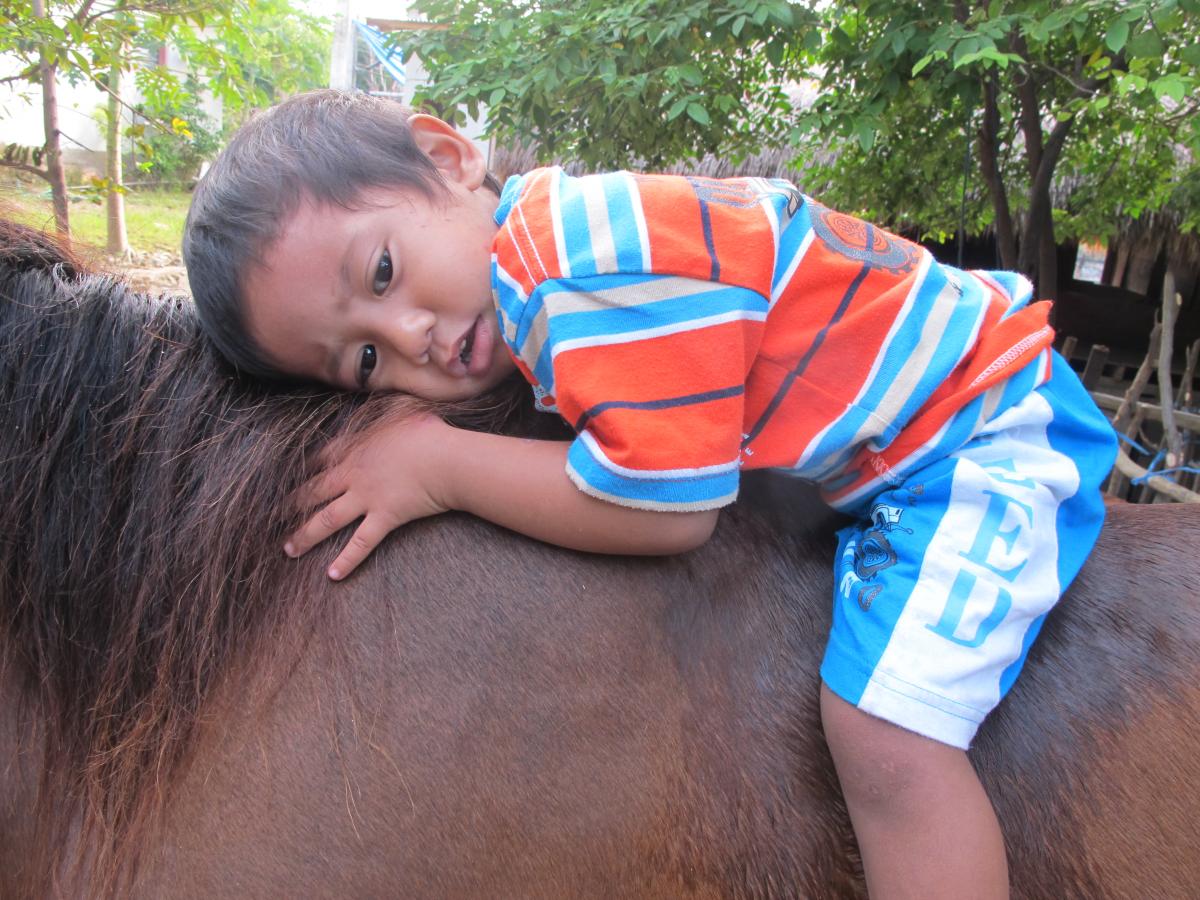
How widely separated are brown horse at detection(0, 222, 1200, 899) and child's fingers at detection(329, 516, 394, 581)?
0.03 meters

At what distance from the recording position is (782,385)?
3.93 feet

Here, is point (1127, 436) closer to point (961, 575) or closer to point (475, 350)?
point (961, 575)

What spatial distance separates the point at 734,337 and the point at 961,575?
0.45 m

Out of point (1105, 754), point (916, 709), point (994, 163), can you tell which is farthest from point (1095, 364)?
point (916, 709)

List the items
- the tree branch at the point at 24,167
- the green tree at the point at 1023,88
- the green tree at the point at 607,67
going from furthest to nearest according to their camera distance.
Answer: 1. the green tree at the point at 607,67
2. the tree branch at the point at 24,167
3. the green tree at the point at 1023,88

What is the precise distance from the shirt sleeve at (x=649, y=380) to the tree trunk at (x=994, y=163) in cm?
368

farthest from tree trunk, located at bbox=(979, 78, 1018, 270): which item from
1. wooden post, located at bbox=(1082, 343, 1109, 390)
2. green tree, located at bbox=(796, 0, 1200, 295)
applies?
wooden post, located at bbox=(1082, 343, 1109, 390)

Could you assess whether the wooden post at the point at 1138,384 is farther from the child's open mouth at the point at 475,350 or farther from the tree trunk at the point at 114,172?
the tree trunk at the point at 114,172

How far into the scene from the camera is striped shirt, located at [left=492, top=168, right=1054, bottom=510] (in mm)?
1068

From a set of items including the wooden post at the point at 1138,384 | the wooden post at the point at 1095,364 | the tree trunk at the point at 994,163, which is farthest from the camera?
the wooden post at the point at 1095,364

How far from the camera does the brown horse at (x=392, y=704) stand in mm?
1108

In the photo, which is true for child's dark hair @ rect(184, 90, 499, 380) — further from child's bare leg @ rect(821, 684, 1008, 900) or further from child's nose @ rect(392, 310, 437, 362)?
child's bare leg @ rect(821, 684, 1008, 900)

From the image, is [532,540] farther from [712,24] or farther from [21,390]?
[712,24]

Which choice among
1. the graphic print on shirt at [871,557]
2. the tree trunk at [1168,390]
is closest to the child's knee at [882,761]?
the graphic print on shirt at [871,557]
